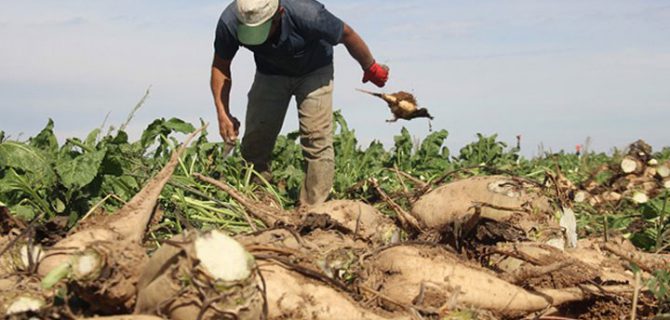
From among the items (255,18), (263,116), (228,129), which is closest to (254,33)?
(255,18)

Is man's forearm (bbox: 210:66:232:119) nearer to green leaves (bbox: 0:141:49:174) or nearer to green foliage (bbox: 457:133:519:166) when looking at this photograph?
green leaves (bbox: 0:141:49:174)

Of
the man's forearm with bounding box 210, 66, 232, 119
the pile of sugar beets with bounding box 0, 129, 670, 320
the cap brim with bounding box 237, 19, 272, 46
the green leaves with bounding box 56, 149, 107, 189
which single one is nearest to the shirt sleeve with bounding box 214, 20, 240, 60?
the man's forearm with bounding box 210, 66, 232, 119

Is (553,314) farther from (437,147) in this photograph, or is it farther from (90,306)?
(437,147)

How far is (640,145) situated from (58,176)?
7129 mm

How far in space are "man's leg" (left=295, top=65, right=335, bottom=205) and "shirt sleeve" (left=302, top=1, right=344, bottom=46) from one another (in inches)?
15.3

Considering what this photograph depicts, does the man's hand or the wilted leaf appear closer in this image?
the wilted leaf

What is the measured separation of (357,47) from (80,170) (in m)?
3.19

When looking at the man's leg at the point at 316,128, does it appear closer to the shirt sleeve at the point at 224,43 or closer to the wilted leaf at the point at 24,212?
the shirt sleeve at the point at 224,43

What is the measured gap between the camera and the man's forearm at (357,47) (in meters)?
7.18

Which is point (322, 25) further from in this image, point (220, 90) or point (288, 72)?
point (220, 90)

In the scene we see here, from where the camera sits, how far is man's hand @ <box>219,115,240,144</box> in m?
6.93

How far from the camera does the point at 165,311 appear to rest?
9.71 ft

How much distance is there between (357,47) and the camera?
7262mm

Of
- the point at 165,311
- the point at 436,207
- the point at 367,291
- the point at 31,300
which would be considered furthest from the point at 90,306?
the point at 436,207
